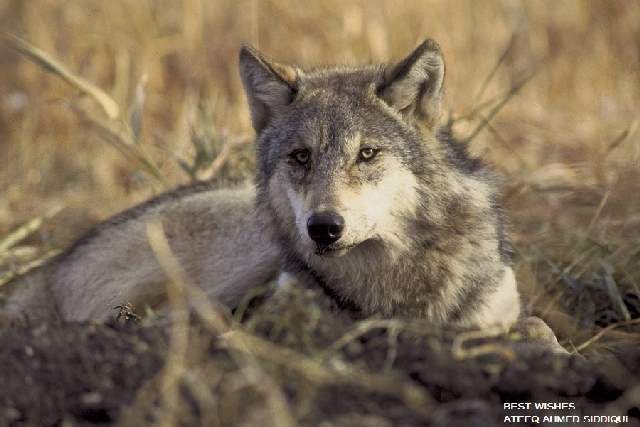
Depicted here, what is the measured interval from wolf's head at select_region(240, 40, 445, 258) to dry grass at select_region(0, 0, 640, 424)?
2.61 meters

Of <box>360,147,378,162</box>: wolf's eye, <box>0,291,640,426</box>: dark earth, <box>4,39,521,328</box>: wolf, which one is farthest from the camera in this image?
<box>360,147,378,162</box>: wolf's eye

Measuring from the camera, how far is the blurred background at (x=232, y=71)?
29.1 feet

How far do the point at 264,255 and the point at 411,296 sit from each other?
115 centimetres

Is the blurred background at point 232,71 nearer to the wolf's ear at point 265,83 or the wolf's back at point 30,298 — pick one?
the wolf's back at point 30,298

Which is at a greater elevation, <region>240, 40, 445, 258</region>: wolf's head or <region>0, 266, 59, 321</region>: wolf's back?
<region>240, 40, 445, 258</region>: wolf's head

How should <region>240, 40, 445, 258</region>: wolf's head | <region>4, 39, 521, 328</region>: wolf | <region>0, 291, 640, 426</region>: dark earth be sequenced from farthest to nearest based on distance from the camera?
<region>4, 39, 521, 328</region>: wolf < <region>240, 40, 445, 258</region>: wolf's head < <region>0, 291, 640, 426</region>: dark earth

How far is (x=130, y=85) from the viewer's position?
400 inches

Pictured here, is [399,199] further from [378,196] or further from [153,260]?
[153,260]

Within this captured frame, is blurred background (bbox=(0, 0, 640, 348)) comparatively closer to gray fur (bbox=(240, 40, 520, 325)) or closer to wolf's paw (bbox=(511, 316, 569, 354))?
gray fur (bbox=(240, 40, 520, 325))

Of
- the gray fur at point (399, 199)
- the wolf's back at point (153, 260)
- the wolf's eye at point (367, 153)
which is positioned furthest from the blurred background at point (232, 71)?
the wolf's eye at point (367, 153)

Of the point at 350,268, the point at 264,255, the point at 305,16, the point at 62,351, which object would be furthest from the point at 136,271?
the point at 305,16

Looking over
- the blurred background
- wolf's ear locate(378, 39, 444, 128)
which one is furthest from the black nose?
the blurred background

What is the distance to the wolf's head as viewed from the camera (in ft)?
14.1

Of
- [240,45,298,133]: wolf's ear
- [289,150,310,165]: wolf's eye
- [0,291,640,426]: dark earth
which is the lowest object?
[0,291,640,426]: dark earth
